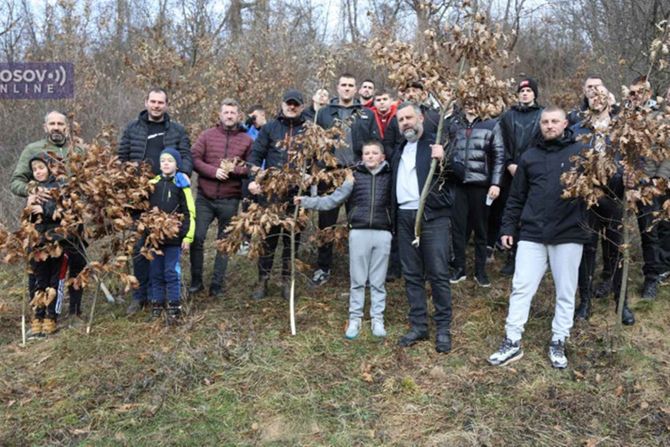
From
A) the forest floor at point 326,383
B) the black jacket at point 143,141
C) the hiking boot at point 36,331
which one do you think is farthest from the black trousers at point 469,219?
the hiking boot at point 36,331

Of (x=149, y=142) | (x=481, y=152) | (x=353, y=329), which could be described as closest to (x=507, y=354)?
(x=353, y=329)

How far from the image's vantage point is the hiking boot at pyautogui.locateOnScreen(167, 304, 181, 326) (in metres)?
5.64

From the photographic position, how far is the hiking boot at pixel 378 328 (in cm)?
539

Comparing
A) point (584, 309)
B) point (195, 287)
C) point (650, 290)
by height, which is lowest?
point (195, 287)

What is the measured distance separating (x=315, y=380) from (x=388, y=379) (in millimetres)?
637

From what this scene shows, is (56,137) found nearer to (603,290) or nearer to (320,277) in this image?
(320,277)

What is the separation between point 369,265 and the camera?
17.9ft

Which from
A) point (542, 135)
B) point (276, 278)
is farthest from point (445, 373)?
point (276, 278)

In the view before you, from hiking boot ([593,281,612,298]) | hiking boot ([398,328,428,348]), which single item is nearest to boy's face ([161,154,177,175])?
hiking boot ([398,328,428,348])

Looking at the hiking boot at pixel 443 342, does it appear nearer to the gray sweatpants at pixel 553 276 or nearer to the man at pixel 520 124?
the gray sweatpants at pixel 553 276

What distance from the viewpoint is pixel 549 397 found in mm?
4391

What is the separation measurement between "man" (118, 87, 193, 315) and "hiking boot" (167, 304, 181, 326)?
0.64 metres

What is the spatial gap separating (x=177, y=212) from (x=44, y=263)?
1470mm

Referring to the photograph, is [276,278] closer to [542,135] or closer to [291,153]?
[291,153]
